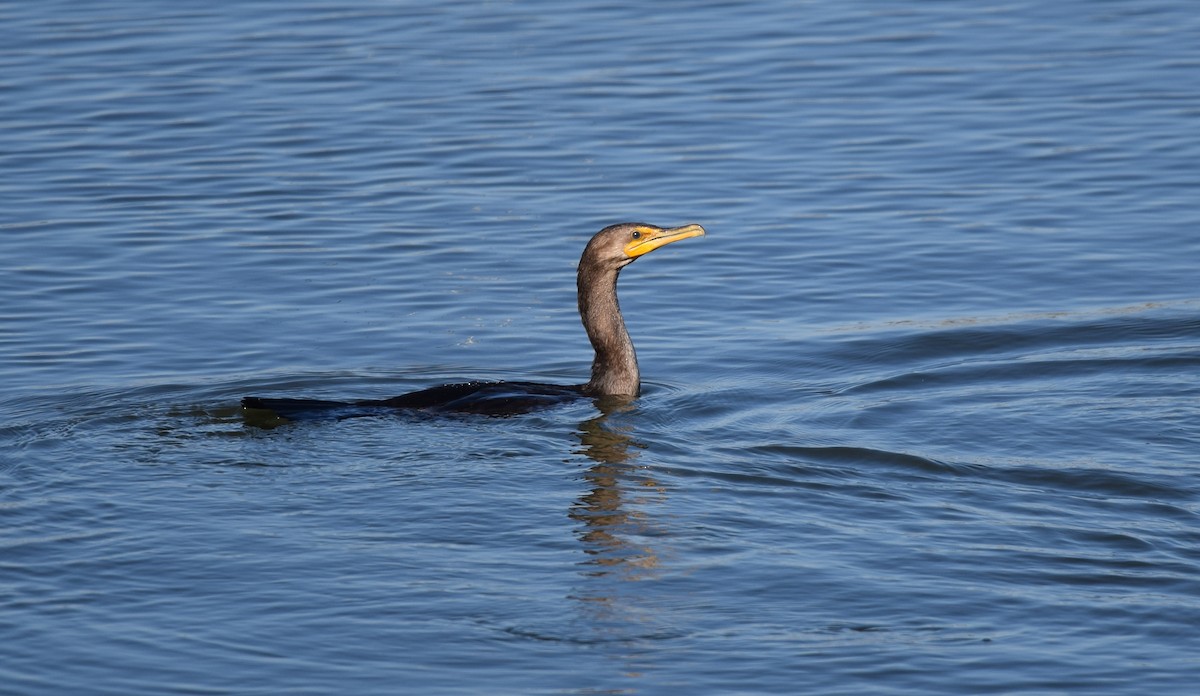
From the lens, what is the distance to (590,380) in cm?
1098

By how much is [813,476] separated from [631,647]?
2.24m

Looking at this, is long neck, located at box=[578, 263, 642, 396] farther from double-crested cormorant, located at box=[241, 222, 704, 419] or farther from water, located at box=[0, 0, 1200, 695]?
water, located at box=[0, 0, 1200, 695]

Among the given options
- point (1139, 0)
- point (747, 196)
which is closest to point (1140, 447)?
point (747, 196)

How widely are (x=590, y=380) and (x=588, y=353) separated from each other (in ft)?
3.96

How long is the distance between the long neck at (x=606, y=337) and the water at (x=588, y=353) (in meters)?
0.30

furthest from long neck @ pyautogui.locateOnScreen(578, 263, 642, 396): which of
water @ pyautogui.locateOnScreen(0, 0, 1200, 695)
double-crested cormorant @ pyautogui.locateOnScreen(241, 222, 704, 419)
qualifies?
water @ pyautogui.locateOnScreen(0, 0, 1200, 695)

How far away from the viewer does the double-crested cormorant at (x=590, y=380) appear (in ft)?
33.1

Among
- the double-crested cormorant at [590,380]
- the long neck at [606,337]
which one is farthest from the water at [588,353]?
the long neck at [606,337]

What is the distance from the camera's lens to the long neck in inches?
427

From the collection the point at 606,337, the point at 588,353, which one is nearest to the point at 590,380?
the point at 606,337

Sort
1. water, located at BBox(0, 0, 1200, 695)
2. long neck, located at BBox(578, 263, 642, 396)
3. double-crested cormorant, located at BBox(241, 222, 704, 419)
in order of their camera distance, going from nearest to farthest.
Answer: water, located at BBox(0, 0, 1200, 695) < double-crested cormorant, located at BBox(241, 222, 704, 419) < long neck, located at BBox(578, 263, 642, 396)

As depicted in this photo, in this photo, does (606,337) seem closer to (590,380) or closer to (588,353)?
(590,380)

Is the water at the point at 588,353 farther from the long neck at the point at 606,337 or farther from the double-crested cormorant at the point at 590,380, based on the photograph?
the long neck at the point at 606,337

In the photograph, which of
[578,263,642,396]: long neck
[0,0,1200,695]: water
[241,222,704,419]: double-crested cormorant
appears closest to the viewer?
[0,0,1200,695]: water
